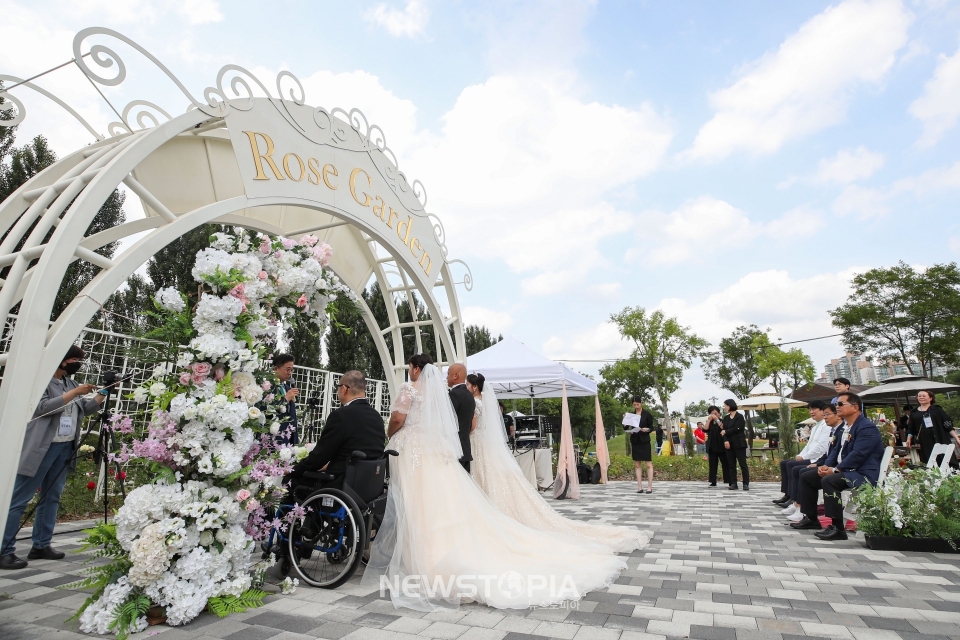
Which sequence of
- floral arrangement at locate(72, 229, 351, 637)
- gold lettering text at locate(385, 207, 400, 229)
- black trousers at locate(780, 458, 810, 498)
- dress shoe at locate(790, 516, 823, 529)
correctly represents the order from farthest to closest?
black trousers at locate(780, 458, 810, 498)
gold lettering text at locate(385, 207, 400, 229)
dress shoe at locate(790, 516, 823, 529)
floral arrangement at locate(72, 229, 351, 637)

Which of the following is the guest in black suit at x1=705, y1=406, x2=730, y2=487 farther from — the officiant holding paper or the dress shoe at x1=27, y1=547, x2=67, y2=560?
the dress shoe at x1=27, y1=547, x2=67, y2=560

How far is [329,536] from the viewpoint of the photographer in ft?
12.6

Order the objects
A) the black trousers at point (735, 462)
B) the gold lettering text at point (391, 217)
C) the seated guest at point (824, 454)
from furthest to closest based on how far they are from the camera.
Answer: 1. the black trousers at point (735, 462)
2. the gold lettering text at point (391, 217)
3. the seated guest at point (824, 454)

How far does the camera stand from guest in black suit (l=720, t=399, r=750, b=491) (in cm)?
921

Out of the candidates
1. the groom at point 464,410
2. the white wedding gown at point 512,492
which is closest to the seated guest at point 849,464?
the white wedding gown at point 512,492

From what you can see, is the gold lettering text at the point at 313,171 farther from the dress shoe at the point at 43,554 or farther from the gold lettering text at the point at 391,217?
the dress shoe at the point at 43,554

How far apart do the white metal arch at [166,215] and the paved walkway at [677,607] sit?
1.37 m

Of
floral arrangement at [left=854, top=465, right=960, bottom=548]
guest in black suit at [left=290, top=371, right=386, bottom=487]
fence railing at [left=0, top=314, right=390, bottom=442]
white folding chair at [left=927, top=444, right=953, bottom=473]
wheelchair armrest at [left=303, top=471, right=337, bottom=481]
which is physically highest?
fence railing at [left=0, top=314, right=390, bottom=442]

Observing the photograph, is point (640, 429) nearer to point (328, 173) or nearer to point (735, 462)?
point (735, 462)

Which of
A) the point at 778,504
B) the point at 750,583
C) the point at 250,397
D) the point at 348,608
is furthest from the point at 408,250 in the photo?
the point at 778,504

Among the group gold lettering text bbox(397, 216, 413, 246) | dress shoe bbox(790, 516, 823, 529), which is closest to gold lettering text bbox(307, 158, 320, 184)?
gold lettering text bbox(397, 216, 413, 246)

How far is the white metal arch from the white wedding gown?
2.15 m

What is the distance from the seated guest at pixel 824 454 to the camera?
5.93 m

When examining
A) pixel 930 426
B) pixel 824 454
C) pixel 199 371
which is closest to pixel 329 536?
pixel 199 371
